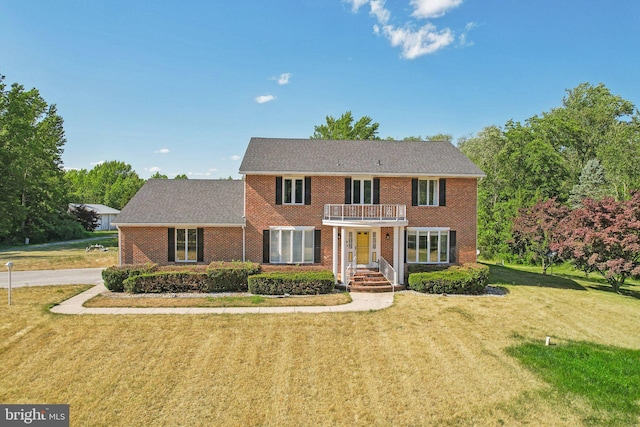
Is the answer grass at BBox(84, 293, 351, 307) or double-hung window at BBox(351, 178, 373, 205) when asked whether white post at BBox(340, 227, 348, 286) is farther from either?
double-hung window at BBox(351, 178, 373, 205)

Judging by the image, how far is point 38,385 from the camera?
9.48 metres

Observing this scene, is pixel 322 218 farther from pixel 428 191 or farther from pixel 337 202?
pixel 428 191

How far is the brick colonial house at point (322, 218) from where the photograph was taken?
20.7 metres

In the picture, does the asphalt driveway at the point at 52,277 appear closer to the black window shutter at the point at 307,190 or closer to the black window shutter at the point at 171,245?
the black window shutter at the point at 171,245

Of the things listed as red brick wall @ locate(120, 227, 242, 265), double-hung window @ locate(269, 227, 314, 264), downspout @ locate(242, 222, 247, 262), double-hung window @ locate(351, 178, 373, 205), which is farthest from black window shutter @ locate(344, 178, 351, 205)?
red brick wall @ locate(120, 227, 242, 265)

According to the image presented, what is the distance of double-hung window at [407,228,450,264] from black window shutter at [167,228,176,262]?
12.8m

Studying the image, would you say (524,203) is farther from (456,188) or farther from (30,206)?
(30,206)

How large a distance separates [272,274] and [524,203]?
31.0 metres

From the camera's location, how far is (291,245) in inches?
825

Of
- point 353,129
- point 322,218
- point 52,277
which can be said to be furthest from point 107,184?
point 322,218

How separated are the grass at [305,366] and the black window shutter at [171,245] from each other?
6.14 meters

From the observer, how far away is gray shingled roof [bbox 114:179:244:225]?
68.0 ft

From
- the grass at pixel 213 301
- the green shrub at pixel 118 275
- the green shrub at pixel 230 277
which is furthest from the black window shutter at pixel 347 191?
the green shrub at pixel 118 275

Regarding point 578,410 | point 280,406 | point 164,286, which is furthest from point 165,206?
point 578,410
